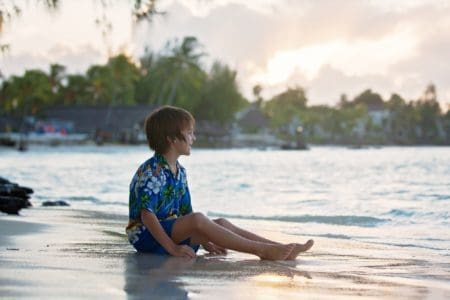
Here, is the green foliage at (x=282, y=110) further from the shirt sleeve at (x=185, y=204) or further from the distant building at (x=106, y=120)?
the shirt sleeve at (x=185, y=204)

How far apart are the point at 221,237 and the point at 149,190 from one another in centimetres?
47

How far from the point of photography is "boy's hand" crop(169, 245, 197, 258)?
4.66m

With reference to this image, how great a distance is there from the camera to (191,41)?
259 feet

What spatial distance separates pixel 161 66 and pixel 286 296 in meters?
76.7

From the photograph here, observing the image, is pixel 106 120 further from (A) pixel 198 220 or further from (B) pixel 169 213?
(A) pixel 198 220

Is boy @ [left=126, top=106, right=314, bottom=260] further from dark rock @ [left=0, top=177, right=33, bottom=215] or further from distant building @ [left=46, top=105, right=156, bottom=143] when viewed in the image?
distant building @ [left=46, top=105, right=156, bottom=143]

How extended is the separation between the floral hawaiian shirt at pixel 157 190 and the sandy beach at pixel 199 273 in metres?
0.26

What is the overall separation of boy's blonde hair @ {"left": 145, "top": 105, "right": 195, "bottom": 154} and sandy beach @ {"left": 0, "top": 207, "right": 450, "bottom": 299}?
62 cm

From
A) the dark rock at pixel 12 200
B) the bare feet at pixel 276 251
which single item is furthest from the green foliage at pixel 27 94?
the bare feet at pixel 276 251

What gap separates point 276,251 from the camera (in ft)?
15.4

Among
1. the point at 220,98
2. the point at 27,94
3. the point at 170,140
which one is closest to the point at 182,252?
the point at 170,140

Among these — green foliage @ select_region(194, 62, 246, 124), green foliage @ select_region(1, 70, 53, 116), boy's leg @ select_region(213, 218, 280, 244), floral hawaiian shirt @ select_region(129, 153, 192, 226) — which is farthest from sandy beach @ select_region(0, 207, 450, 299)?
green foliage @ select_region(194, 62, 246, 124)

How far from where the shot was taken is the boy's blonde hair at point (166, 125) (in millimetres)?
4742

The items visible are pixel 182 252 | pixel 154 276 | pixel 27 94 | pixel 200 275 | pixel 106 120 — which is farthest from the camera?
pixel 27 94
